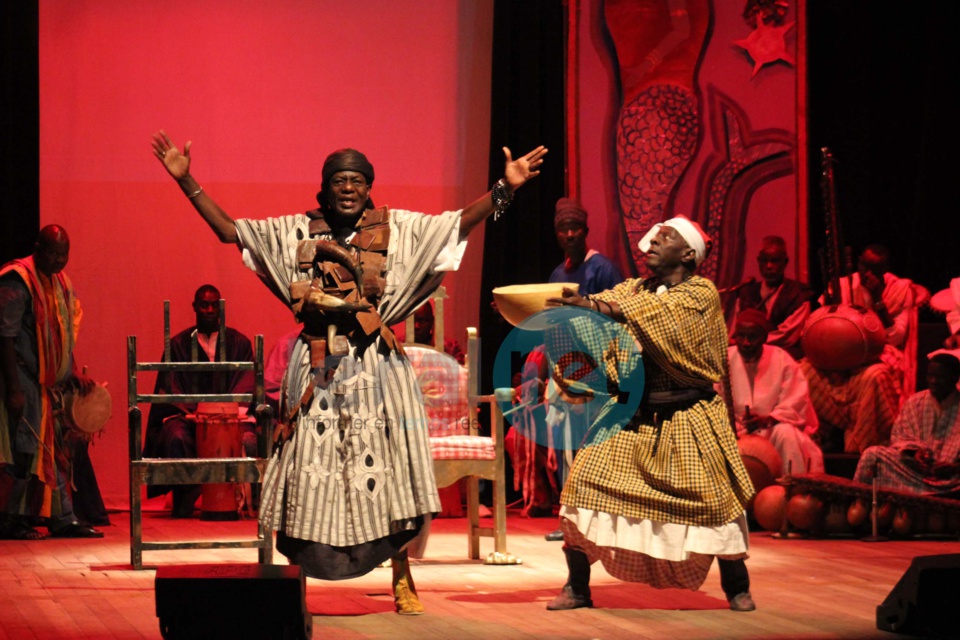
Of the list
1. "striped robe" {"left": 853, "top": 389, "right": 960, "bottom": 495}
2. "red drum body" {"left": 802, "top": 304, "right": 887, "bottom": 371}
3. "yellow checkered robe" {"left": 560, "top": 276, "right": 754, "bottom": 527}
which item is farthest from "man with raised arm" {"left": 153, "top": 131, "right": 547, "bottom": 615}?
"red drum body" {"left": 802, "top": 304, "right": 887, "bottom": 371}

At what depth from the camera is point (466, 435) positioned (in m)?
7.26

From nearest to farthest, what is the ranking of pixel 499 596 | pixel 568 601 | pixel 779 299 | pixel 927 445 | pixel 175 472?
pixel 568 601 < pixel 499 596 < pixel 175 472 < pixel 927 445 < pixel 779 299

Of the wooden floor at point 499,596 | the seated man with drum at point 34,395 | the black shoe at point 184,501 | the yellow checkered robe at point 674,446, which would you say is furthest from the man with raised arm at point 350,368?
the black shoe at point 184,501

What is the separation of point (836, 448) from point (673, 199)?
2243 mm

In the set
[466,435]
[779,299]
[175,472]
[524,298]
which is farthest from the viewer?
[779,299]

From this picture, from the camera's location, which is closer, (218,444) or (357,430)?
(357,430)

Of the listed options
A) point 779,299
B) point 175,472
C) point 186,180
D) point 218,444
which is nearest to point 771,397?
point 779,299

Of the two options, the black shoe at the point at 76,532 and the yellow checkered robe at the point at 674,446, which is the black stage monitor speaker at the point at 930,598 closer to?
the yellow checkered robe at the point at 674,446

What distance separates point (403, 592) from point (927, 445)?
3.83 meters

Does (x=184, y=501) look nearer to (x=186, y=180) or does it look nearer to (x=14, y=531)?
(x=14, y=531)

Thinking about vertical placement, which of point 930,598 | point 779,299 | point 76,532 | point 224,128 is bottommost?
point 76,532

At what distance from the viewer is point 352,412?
5184 mm

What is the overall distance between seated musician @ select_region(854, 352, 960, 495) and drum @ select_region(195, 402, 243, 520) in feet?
11.5

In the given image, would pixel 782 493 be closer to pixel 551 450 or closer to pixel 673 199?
pixel 551 450
